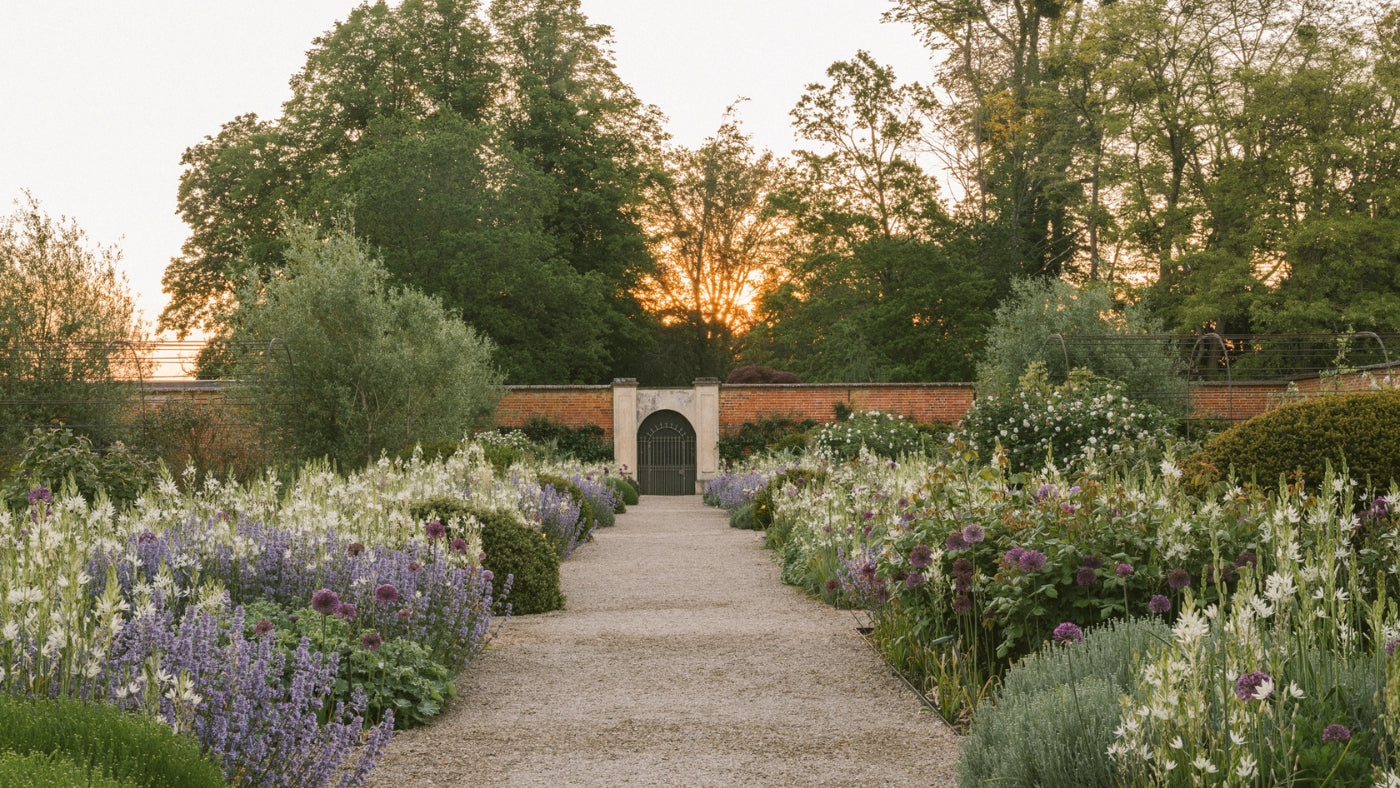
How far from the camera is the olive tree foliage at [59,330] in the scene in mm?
16359

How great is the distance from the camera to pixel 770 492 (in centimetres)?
1380

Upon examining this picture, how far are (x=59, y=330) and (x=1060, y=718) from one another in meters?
19.0

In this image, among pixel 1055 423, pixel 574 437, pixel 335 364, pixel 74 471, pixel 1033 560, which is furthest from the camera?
pixel 574 437

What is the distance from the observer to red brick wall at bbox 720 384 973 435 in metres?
25.4

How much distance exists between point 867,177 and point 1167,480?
2862 cm

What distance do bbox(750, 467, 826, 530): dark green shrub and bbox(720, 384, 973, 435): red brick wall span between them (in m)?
10.7

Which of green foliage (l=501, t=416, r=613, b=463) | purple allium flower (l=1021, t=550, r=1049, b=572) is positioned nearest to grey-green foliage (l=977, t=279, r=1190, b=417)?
green foliage (l=501, t=416, r=613, b=463)

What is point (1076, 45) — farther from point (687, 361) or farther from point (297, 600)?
point (297, 600)

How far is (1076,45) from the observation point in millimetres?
29781

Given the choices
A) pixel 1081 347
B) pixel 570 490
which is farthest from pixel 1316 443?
pixel 1081 347

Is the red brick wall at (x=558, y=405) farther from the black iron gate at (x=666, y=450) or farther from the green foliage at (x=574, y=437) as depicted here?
the black iron gate at (x=666, y=450)

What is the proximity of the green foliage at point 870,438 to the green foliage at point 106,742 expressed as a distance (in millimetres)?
13291

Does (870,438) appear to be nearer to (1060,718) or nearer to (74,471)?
(74,471)

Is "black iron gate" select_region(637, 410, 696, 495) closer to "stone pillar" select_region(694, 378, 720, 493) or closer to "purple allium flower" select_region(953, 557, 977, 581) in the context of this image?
"stone pillar" select_region(694, 378, 720, 493)
